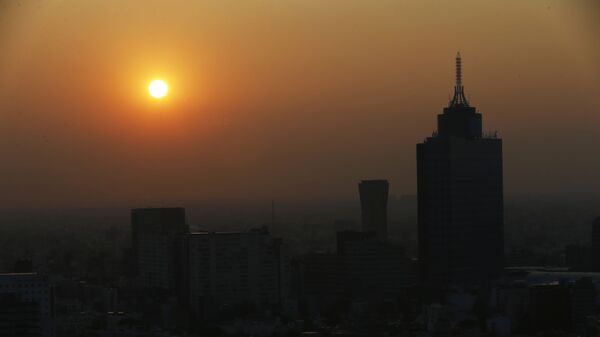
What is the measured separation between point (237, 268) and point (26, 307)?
9488 millimetres

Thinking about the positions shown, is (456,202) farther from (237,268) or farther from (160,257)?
(160,257)

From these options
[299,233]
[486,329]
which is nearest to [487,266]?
[486,329]

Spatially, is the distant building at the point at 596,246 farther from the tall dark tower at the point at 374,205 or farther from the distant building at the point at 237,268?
the distant building at the point at 237,268

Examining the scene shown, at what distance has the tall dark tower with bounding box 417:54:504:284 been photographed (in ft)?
95.6

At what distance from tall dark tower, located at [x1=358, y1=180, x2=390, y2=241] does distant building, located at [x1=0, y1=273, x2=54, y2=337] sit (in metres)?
20.6

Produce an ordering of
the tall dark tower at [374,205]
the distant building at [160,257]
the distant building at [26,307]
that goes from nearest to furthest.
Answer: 1. the distant building at [26,307]
2. the distant building at [160,257]
3. the tall dark tower at [374,205]

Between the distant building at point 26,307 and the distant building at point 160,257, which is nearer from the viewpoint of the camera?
the distant building at point 26,307

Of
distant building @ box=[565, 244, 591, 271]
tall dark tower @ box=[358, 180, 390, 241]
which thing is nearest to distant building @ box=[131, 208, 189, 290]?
tall dark tower @ box=[358, 180, 390, 241]

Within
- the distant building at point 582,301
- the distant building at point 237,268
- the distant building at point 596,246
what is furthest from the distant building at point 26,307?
the distant building at point 596,246

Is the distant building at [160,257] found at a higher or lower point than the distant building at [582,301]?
higher

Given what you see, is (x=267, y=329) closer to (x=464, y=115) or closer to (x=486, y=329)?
(x=486, y=329)

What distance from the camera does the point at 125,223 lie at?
51.0 metres

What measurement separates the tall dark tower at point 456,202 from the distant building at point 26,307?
1113 cm

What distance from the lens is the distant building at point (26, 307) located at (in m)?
18.1
